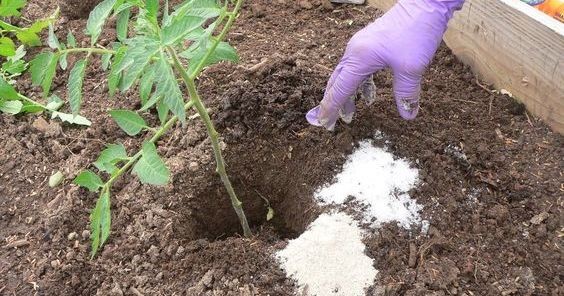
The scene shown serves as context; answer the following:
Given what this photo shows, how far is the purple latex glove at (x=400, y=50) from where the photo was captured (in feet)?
5.84

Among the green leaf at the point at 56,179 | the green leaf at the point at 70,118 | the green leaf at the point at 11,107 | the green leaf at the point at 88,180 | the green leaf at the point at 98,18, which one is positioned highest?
the green leaf at the point at 98,18

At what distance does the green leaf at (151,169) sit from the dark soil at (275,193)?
0.55m

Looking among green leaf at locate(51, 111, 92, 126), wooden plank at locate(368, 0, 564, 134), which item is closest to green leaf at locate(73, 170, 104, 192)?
green leaf at locate(51, 111, 92, 126)

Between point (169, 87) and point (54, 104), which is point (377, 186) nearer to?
point (169, 87)

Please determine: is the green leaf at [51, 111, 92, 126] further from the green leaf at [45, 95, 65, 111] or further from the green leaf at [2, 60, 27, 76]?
the green leaf at [2, 60, 27, 76]

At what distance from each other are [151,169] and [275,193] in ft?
2.80

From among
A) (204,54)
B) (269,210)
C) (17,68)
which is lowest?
(269,210)

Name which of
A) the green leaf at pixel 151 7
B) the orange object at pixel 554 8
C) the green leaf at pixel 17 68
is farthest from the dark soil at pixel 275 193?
the green leaf at pixel 151 7

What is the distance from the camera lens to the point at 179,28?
3.81 feet

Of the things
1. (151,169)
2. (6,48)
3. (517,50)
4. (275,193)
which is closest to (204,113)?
(151,169)

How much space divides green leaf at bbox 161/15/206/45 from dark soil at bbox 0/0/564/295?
0.85 m

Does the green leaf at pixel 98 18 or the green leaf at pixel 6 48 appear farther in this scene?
the green leaf at pixel 6 48

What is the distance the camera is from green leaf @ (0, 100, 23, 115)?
7.67 ft

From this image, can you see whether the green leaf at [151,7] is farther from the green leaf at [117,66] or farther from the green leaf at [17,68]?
the green leaf at [17,68]
